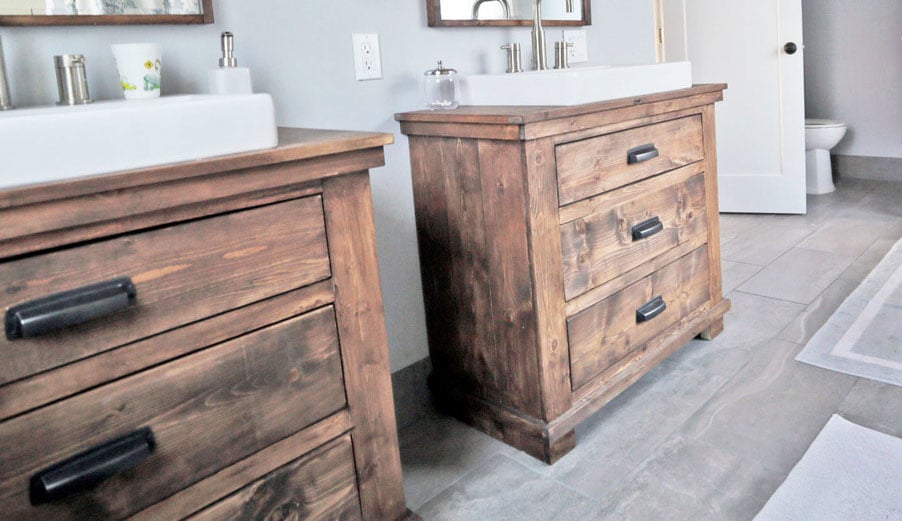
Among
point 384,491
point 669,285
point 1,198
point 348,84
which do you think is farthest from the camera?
point 669,285

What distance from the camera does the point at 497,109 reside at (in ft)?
5.11

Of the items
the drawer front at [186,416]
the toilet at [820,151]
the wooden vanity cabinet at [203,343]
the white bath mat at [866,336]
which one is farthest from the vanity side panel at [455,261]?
the toilet at [820,151]

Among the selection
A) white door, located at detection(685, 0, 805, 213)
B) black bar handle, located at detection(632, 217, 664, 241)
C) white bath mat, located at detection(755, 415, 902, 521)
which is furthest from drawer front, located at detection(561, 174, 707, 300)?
white door, located at detection(685, 0, 805, 213)

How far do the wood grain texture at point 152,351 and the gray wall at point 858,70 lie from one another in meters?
4.16

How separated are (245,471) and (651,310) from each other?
1137mm

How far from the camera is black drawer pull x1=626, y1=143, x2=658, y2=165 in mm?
1686

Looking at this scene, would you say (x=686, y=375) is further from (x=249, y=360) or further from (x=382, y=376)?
(x=249, y=360)

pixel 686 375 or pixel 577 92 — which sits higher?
pixel 577 92

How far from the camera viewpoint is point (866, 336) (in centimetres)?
208

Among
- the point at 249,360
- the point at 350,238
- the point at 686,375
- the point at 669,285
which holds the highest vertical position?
the point at 350,238

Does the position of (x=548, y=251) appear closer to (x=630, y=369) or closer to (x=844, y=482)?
(x=630, y=369)

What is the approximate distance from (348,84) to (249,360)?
31.7 inches

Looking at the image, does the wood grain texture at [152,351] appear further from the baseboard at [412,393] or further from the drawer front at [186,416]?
the baseboard at [412,393]

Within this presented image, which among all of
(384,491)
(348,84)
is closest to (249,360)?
(384,491)
